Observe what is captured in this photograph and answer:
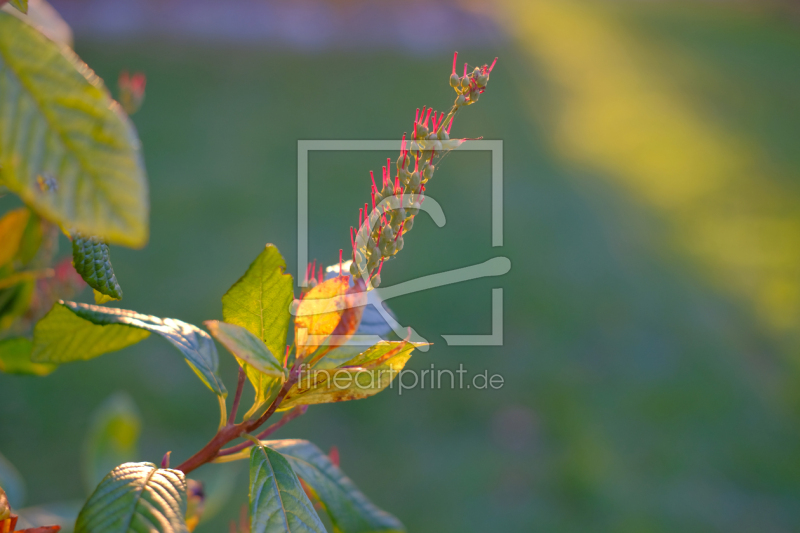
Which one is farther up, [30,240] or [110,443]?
[30,240]

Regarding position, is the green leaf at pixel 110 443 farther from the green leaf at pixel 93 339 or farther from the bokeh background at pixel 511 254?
the green leaf at pixel 93 339

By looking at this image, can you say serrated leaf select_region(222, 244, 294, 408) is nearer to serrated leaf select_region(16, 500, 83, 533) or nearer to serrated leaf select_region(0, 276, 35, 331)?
serrated leaf select_region(0, 276, 35, 331)

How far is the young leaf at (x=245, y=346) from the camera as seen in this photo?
0.36m

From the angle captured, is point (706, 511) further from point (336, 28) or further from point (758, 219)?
point (336, 28)

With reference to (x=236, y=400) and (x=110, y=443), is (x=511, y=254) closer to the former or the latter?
(x=110, y=443)

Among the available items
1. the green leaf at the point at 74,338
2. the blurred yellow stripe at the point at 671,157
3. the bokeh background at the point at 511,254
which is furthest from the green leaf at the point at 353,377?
A: the blurred yellow stripe at the point at 671,157

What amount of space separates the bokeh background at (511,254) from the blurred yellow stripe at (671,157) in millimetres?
18

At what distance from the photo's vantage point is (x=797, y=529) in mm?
1724

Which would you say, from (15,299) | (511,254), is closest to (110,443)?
(15,299)

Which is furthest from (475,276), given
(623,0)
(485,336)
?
(623,0)

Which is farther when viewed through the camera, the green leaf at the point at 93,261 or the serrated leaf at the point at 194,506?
the serrated leaf at the point at 194,506

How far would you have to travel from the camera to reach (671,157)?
3783 mm

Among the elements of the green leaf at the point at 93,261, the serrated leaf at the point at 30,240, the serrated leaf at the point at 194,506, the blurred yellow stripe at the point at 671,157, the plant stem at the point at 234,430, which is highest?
the blurred yellow stripe at the point at 671,157

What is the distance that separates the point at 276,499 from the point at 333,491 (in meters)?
0.11
